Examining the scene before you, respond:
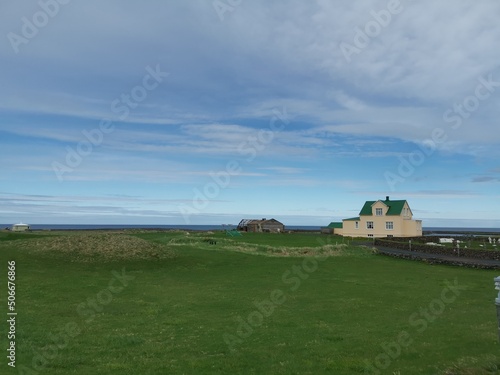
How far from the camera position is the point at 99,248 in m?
44.7

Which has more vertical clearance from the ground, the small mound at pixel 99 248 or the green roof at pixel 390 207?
the green roof at pixel 390 207

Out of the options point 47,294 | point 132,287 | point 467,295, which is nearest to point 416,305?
point 467,295

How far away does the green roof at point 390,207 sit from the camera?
92688mm

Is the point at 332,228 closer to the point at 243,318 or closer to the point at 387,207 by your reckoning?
the point at 387,207

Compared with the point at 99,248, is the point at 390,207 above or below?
above

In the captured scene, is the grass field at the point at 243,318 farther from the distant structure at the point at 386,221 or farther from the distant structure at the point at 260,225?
the distant structure at the point at 260,225

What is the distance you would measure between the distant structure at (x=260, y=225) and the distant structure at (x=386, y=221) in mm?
39405

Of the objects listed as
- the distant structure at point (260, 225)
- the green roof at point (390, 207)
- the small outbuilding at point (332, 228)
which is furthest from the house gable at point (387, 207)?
the distant structure at point (260, 225)

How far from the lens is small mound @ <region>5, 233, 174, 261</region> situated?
1695 inches

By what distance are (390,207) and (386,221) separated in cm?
326

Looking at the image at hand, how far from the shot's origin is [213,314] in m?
21.6

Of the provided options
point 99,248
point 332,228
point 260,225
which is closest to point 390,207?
point 332,228

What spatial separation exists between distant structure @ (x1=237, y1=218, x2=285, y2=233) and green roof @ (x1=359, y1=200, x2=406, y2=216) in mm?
41050

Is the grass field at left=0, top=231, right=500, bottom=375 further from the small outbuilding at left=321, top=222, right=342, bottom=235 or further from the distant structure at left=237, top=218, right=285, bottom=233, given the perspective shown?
the distant structure at left=237, top=218, right=285, bottom=233
